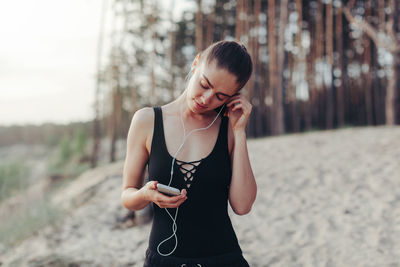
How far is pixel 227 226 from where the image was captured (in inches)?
52.0

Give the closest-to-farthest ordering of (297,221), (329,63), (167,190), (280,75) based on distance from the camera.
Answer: (167,190), (297,221), (280,75), (329,63)

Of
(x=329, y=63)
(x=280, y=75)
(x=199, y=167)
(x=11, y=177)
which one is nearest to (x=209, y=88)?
(x=199, y=167)

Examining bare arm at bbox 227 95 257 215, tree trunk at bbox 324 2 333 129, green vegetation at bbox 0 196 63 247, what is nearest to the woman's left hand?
bare arm at bbox 227 95 257 215

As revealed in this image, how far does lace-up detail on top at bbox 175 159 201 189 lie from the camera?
4.17ft

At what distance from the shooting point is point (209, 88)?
130cm

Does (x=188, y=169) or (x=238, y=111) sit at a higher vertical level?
(x=238, y=111)

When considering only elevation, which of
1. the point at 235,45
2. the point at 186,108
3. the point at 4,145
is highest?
the point at 235,45

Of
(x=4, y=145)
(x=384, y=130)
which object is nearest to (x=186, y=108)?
(x=384, y=130)

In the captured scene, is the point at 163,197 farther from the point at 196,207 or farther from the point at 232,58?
the point at 232,58

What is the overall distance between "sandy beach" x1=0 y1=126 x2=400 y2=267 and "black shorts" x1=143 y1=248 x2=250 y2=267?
7.97 ft

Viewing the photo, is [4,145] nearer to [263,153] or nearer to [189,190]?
[263,153]

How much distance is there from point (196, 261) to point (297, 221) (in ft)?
11.2

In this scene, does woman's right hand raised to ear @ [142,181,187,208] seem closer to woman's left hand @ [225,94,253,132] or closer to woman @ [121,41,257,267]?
woman @ [121,41,257,267]

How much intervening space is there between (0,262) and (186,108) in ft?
14.5
